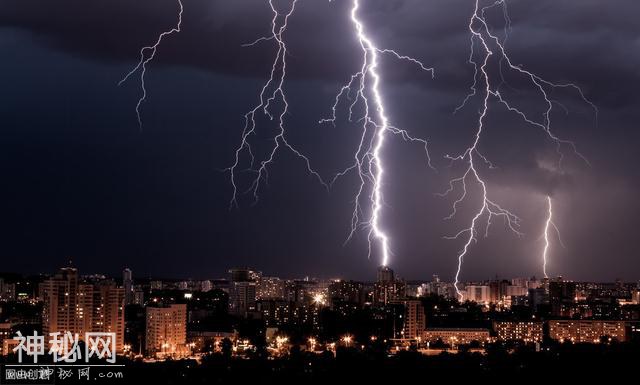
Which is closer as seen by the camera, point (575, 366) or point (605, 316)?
point (575, 366)

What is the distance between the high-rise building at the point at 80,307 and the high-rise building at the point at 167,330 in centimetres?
67

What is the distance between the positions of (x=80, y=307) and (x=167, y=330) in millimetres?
1899

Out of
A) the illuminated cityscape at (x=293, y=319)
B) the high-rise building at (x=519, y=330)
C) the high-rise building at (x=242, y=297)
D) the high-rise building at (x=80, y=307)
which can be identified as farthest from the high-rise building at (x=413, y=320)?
the high-rise building at (x=80, y=307)

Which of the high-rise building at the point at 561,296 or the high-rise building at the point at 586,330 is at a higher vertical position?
the high-rise building at the point at 561,296

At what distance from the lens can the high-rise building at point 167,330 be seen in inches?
795

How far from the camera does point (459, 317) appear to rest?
87.7 ft

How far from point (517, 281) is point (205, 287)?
1323cm

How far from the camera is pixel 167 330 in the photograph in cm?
2078

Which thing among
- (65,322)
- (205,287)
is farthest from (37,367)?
(205,287)

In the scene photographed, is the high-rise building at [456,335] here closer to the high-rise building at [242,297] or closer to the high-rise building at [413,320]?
the high-rise building at [413,320]

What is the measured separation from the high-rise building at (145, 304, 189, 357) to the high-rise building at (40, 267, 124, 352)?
0.67 m

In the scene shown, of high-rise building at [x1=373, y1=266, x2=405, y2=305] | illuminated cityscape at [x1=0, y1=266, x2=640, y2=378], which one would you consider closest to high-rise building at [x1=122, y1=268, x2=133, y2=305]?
illuminated cityscape at [x1=0, y1=266, x2=640, y2=378]

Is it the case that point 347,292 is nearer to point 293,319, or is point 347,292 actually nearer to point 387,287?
point 387,287

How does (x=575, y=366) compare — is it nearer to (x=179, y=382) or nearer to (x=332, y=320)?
(x=179, y=382)
